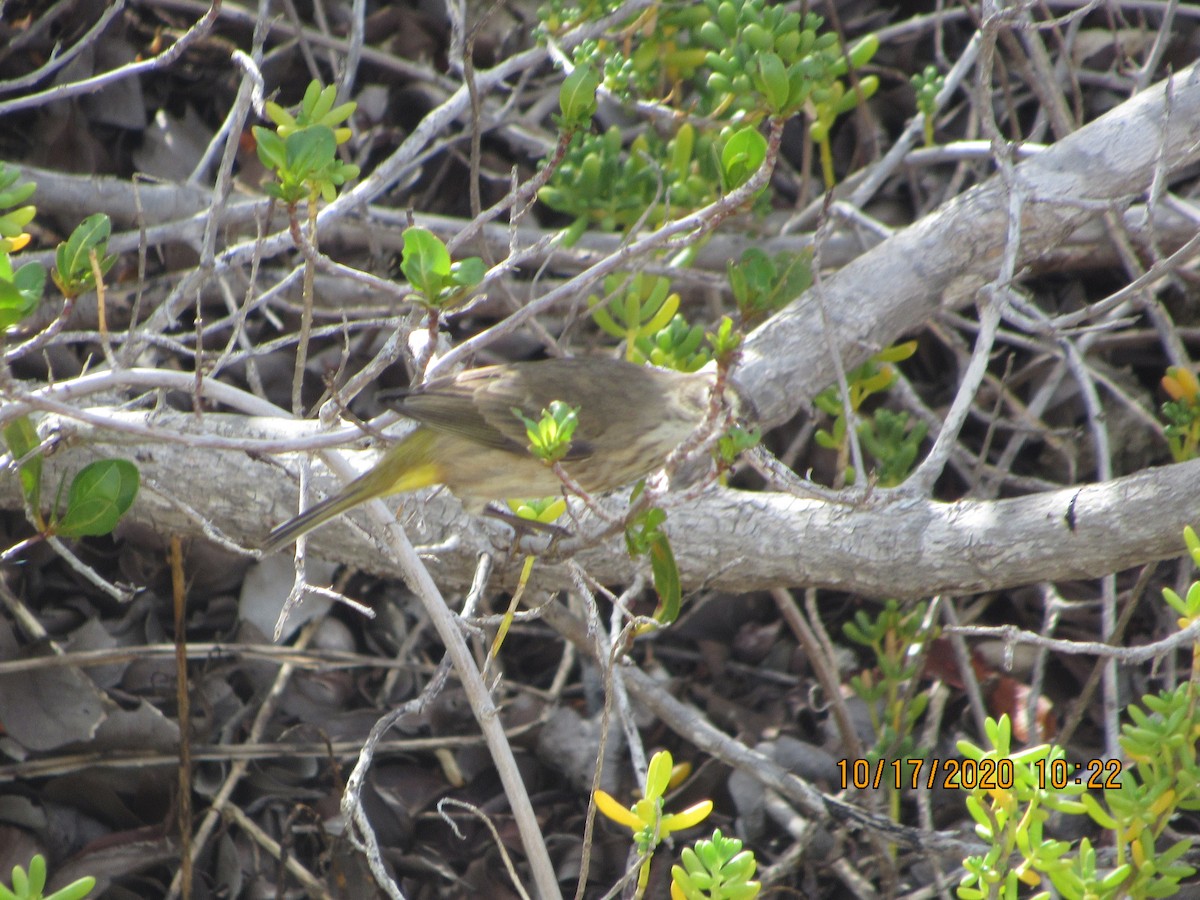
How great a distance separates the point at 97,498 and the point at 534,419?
118cm

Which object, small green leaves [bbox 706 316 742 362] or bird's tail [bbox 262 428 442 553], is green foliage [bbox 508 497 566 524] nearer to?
bird's tail [bbox 262 428 442 553]

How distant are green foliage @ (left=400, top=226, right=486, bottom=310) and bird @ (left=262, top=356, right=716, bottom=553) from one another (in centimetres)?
88

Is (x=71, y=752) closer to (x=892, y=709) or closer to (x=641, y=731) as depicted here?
(x=641, y=731)

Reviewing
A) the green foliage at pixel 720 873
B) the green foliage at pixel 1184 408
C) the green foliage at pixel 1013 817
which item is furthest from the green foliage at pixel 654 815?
the green foliage at pixel 1184 408

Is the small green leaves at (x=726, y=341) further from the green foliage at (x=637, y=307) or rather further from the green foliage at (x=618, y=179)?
the green foliage at (x=618, y=179)

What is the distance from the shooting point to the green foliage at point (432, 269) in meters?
2.06

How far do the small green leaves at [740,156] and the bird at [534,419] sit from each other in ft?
2.77

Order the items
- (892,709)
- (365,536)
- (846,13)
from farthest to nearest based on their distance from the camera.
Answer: (846,13), (892,709), (365,536)

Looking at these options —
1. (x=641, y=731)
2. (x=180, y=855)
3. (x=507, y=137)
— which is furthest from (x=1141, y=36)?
(x=180, y=855)

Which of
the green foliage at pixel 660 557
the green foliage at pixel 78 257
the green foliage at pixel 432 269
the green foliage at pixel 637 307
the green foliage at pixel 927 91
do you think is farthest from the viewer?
the green foliage at pixel 927 91

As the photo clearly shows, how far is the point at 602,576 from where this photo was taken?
3.40 meters

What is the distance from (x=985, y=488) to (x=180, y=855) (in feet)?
9.22

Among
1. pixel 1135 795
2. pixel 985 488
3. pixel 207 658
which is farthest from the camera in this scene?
pixel 985 488
